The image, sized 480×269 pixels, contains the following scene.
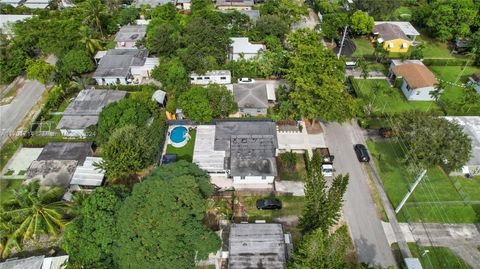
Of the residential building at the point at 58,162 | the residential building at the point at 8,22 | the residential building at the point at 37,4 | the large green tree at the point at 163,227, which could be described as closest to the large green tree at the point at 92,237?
the large green tree at the point at 163,227

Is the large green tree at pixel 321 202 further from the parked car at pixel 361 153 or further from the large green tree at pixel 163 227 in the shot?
the parked car at pixel 361 153

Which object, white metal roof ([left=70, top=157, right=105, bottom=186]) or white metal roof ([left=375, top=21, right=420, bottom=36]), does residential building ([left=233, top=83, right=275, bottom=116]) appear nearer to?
white metal roof ([left=70, top=157, right=105, bottom=186])

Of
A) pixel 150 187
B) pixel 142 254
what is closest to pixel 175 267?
pixel 142 254

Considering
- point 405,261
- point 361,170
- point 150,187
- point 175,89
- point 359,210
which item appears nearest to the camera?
point 150,187

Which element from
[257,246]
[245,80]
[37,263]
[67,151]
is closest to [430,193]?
[257,246]

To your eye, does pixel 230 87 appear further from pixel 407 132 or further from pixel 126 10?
pixel 126 10
